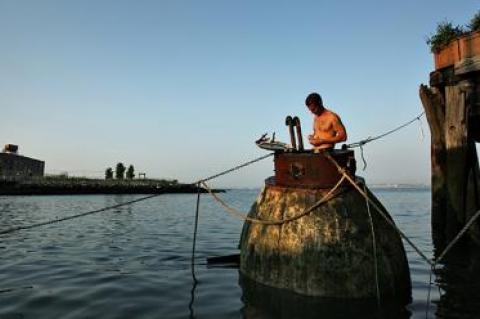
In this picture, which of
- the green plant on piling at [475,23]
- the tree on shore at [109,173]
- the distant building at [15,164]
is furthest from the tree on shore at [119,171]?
the green plant on piling at [475,23]

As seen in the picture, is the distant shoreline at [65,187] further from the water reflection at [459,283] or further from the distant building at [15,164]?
the water reflection at [459,283]

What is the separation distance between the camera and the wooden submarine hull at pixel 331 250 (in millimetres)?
6047

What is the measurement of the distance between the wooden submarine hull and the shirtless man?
0.85 m

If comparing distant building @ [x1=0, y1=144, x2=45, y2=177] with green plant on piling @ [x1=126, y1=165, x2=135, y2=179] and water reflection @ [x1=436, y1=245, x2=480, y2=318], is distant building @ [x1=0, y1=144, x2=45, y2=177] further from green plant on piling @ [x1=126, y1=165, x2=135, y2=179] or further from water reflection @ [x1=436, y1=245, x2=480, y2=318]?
water reflection @ [x1=436, y1=245, x2=480, y2=318]

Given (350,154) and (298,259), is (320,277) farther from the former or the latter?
(350,154)

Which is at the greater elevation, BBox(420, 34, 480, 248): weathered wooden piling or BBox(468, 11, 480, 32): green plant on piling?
BBox(468, 11, 480, 32): green plant on piling

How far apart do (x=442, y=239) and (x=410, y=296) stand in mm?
7110

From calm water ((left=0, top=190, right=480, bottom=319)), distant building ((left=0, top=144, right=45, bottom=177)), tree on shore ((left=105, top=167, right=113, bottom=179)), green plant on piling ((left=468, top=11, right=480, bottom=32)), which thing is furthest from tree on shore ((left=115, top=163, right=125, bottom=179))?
green plant on piling ((left=468, top=11, right=480, bottom=32))

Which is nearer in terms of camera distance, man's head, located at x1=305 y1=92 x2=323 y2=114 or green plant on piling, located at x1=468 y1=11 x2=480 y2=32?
man's head, located at x1=305 y1=92 x2=323 y2=114

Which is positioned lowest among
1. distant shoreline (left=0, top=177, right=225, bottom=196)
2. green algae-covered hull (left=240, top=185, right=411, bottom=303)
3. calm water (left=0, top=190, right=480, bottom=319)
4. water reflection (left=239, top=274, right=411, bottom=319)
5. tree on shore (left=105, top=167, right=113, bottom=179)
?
calm water (left=0, top=190, right=480, bottom=319)

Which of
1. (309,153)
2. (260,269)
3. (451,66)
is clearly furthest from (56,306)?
(451,66)

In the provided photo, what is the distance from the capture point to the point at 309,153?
21.8 ft

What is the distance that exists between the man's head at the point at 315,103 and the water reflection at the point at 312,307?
316 centimetres

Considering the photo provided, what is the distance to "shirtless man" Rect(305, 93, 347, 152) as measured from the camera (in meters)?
6.82
